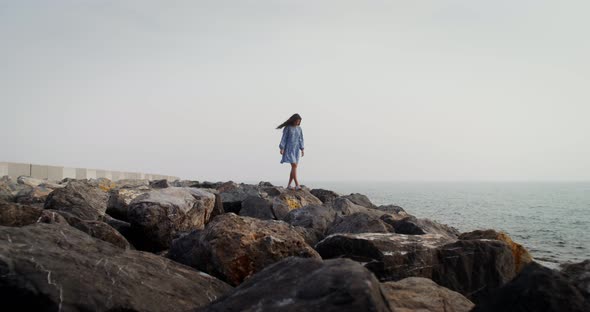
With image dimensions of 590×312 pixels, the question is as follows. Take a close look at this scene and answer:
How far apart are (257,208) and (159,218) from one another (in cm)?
263

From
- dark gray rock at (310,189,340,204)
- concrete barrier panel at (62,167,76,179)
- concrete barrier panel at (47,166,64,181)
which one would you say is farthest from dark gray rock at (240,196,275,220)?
concrete barrier panel at (62,167,76,179)

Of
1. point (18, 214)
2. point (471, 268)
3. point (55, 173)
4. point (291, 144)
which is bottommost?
point (471, 268)

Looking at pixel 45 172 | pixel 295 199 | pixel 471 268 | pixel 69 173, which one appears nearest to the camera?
pixel 471 268

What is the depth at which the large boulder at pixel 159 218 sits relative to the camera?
15.5 feet

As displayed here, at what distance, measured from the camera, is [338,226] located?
5.36m

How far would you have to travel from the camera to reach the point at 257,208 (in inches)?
287

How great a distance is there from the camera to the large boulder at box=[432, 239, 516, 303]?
3.66 m

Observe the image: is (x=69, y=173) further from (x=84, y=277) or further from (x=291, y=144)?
(x=84, y=277)

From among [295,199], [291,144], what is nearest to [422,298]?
[295,199]

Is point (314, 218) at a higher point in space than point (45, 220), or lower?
lower

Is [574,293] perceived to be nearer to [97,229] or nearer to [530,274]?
[530,274]

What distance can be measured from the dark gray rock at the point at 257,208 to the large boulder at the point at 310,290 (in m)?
5.02

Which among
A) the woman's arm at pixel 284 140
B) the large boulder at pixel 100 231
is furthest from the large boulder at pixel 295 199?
the large boulder at pixel 100 231

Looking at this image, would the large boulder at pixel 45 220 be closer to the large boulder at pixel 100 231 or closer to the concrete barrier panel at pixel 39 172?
the large boulder at pixel 100 231
